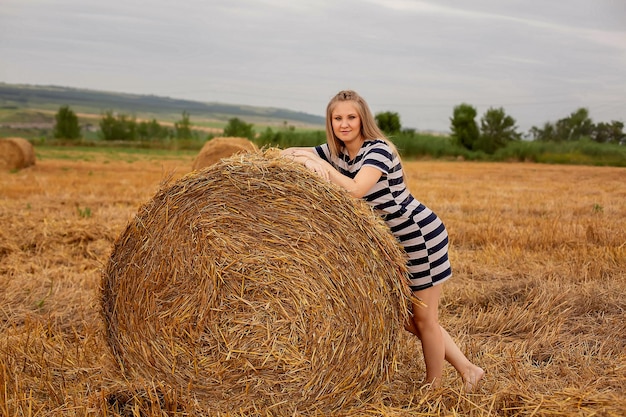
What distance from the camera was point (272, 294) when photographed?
132 inches

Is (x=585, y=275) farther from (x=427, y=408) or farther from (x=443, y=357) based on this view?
(x=427, y=408)

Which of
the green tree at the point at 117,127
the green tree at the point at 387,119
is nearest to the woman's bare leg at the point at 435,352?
the green tree at the point at 387,119

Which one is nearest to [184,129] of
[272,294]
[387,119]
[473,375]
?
[387,119]

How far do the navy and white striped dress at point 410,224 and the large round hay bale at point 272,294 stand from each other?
0.47 feet

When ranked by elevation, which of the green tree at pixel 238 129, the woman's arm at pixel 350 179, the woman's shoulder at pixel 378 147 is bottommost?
the green tree at pixel 238 129

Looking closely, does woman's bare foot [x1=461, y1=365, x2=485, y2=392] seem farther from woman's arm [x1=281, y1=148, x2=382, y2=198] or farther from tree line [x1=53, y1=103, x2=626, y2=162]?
tree line [x1=53, y1=103, x2=626, y2=162]

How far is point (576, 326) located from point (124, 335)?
3240mm

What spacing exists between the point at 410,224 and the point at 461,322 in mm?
1626

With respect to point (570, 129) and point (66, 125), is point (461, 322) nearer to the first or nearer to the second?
point (570, 129)

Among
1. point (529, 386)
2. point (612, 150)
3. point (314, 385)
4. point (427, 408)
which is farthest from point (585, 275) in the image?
point (612, 150)

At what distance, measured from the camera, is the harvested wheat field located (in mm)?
3379

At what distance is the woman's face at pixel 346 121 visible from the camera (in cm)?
374

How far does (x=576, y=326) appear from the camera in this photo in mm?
4879

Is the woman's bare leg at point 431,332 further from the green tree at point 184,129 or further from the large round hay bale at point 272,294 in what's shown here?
the green tree at point 184,129
